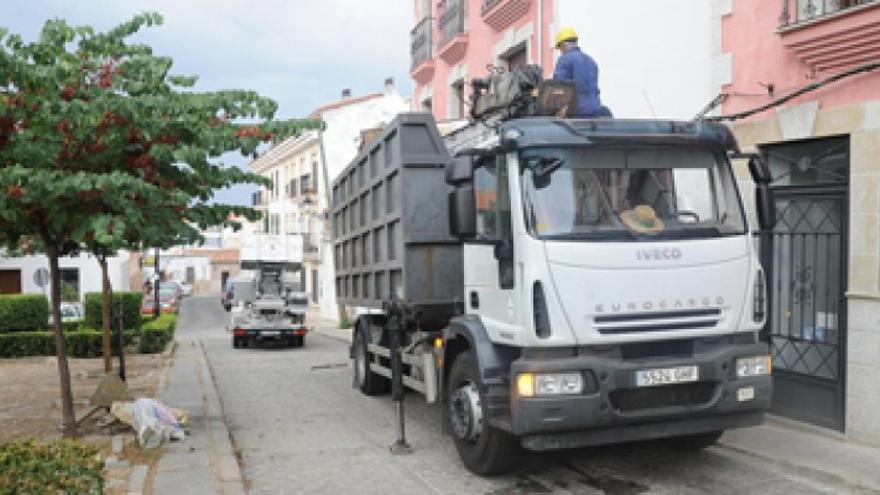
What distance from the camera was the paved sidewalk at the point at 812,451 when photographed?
5934mm

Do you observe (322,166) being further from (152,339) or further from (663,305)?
(663,305)

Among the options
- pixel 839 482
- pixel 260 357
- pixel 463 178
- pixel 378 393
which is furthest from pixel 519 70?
pixel 260 357

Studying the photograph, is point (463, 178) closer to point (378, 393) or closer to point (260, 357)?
point (378, 393)

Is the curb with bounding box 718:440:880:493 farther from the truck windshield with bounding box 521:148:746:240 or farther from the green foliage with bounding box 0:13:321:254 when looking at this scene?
the green foliage with bounding box 0:13:321:254

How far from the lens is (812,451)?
6738 mm

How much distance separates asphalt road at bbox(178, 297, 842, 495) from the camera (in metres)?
6.02

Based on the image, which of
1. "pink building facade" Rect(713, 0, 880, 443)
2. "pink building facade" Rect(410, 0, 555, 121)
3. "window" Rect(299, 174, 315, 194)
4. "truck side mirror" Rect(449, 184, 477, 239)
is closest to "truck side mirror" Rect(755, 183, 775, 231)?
"pink building facade" Rect(713, 0, 880, 443)

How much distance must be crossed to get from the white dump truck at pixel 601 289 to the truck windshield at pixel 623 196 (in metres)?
0.01

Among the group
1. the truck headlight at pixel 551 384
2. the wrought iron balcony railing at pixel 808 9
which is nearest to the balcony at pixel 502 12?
the wrought iron balcony railing at pixel 808 9

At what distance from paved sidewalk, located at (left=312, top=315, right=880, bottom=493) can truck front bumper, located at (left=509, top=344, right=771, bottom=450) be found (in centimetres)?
87

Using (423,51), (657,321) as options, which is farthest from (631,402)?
(423,51)

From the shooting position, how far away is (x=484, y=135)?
24.4ft

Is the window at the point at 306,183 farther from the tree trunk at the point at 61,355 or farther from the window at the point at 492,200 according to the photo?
the window at the point at 492,200

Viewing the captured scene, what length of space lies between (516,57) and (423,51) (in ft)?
14.8
